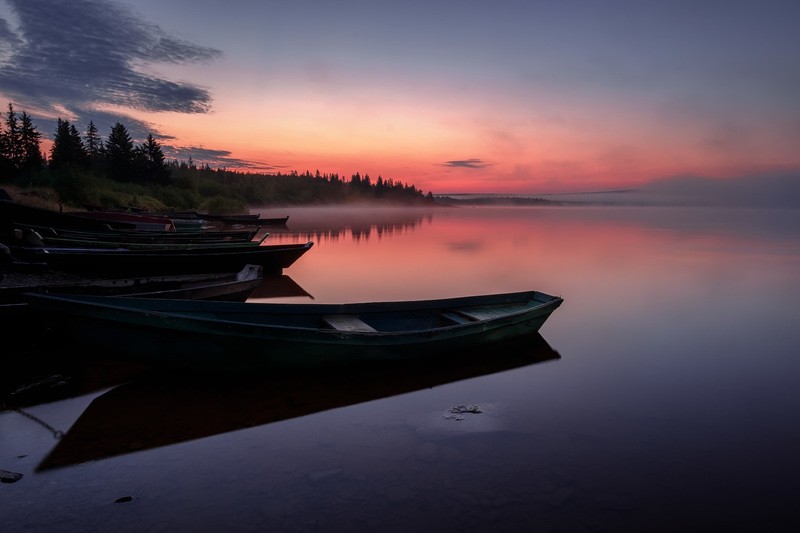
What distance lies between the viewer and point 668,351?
33.7ft

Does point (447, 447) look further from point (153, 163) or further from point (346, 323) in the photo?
point (153, 163)

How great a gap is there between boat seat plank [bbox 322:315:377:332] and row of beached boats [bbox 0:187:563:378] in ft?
0.06

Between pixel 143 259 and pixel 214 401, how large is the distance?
8376mm

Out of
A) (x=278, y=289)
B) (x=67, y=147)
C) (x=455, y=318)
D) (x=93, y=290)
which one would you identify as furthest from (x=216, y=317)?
(x=67, y=147)

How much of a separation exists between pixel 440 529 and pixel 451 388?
363cm

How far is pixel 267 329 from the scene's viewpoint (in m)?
6.80

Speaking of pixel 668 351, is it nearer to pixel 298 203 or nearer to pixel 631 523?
pixel 631 523

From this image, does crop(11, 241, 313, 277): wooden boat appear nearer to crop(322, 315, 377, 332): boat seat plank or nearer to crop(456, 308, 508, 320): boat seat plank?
crop(322, 315, 377, 332): boat seat plank

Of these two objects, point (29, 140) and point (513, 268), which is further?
point (29, 140)

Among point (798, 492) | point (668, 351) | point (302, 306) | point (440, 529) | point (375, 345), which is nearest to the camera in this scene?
point (440, 529)

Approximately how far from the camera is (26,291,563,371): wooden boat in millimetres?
6250

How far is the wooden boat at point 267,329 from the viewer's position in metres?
6.25

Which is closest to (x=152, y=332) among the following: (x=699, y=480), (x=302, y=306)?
(x=302, y=306)

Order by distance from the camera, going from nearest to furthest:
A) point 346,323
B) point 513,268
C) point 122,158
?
point 346,323
point 513,268
point 122,158
